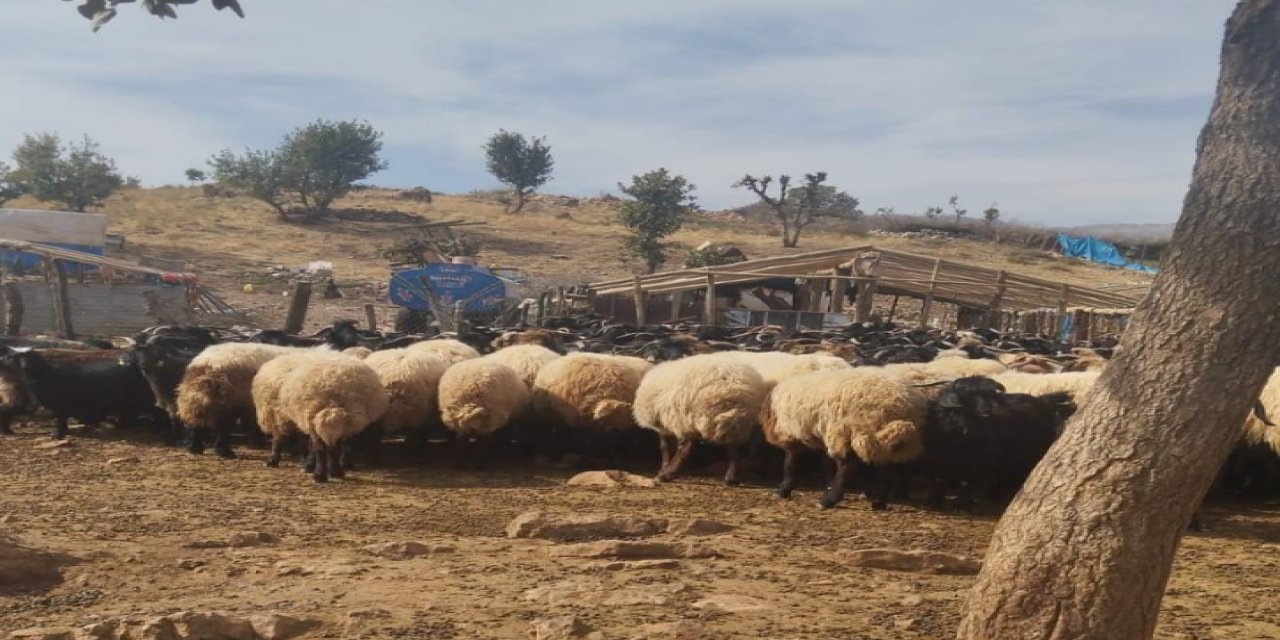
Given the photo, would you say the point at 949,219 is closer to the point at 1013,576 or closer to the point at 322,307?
the point at 322,307

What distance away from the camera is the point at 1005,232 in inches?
2078

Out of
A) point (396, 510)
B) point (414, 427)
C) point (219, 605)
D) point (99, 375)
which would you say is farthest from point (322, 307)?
point (219, 605)

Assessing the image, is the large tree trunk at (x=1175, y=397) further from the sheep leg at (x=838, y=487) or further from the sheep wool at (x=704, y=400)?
the sheep wool at (x=704, y=400)

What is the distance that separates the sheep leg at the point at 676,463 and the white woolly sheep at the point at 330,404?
8.56 feet

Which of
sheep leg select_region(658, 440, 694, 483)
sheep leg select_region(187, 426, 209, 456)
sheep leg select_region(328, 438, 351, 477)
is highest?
sheep leg select_region(658, 440, 694, 483)

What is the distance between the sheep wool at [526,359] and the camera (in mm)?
11508

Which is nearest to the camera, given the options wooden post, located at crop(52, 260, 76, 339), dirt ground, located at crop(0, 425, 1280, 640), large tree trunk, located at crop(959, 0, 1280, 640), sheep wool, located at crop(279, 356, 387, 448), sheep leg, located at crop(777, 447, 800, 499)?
large tree trunk, located at crop(959, 0, 1280, 640)

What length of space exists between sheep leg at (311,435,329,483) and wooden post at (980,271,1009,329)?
14837 mm

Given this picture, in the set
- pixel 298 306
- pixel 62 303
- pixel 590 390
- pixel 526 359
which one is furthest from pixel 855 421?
pixel 62 303

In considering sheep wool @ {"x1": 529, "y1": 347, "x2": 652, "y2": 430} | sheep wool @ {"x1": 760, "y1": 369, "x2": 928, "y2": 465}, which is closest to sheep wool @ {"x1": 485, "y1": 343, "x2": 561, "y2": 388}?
sheep wool @ {"x1": 529, "y1": 347, "x2": 652, "y2": 430}

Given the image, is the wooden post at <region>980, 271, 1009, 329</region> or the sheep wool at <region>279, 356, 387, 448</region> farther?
the wooden post at <region>980, 271, 1009, 329</region>

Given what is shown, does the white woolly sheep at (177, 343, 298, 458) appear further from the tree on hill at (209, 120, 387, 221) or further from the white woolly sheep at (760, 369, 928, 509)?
the tree on hill at (209, 120, 387, 221)

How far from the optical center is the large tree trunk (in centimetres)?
370

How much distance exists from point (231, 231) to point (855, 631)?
4318 cm
